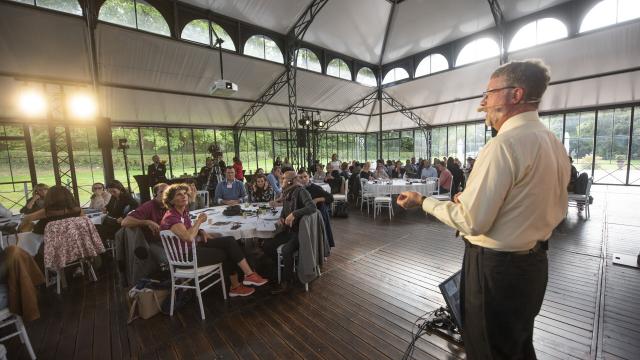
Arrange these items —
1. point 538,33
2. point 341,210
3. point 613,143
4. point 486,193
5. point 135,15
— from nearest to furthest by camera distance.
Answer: point 486,193
point 135,15
point 341,210
point 538,33
point 613,143

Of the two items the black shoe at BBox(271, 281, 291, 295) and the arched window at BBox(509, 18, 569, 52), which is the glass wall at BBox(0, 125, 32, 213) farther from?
the arched window at BBox(509, 18, 569, 52)

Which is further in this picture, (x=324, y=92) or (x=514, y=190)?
(x=324, y=92)

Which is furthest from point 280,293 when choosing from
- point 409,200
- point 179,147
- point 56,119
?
point 179,147

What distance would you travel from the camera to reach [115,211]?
164 inches

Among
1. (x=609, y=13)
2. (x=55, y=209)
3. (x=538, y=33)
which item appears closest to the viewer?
(x=55, y=209)

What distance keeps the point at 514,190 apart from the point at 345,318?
207 centimetres

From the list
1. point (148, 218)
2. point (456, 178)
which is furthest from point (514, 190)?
point (456, 178)

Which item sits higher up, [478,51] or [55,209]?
[478,51]

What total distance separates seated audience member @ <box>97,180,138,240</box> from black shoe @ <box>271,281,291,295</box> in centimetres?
279

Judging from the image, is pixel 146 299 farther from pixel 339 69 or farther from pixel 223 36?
pixel 339 69

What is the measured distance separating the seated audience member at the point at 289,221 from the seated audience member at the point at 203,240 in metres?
0.32

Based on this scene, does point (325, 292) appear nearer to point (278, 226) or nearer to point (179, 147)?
point (278, 226)

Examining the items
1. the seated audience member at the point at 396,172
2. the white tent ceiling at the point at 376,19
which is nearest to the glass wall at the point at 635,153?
the white tent ceiling at the point at 376,19

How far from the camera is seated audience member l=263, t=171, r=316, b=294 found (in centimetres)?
304
